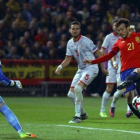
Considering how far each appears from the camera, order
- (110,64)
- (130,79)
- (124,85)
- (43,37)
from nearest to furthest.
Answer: (124,85), (130,79), (110,64), (43,37)

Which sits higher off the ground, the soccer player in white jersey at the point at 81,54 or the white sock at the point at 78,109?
the soccer player in white jersey at the point at 81,54

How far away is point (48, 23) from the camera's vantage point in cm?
2578

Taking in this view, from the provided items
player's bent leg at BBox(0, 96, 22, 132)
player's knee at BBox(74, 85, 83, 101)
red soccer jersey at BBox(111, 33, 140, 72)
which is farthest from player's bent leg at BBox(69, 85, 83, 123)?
player's bent leg at BBox(0, 96, 22, 132)

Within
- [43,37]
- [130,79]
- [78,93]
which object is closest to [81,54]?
[78,93]

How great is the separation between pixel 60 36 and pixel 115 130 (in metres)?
14.4

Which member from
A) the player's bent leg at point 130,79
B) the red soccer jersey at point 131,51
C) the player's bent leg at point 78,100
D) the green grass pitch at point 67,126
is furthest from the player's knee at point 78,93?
the player's bent leg at point 130,79

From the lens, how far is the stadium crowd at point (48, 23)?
79.0ft

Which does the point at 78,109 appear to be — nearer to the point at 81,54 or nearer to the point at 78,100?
the point at 78,100

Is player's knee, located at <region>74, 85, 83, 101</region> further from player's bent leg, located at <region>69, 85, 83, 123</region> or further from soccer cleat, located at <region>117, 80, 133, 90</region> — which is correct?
soccer cleat, located at <region>117, 80, 133, 90</region>

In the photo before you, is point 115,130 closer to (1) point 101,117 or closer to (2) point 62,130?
(2) point 62,130

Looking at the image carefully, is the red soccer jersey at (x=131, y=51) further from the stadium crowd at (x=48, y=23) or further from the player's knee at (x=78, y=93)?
the stadium crowd at (x=48, y=23)

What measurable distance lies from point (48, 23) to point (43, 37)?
1.32 metres

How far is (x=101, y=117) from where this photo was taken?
1459cm

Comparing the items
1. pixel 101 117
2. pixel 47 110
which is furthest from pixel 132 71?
pixel 47 110
